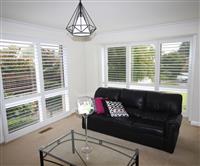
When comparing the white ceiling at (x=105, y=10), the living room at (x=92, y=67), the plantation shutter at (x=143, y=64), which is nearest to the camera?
the white ceiling at (x=105, y=10)

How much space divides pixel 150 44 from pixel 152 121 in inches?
86.5

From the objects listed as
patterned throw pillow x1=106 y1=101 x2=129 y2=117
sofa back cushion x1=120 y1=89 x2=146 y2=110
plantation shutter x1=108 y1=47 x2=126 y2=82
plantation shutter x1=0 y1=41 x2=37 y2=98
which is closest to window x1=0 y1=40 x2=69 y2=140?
plantation shutter x1=0 y1=41 x2=37 y2=98

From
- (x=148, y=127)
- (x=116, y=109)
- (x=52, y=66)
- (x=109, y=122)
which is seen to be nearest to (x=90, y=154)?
(x=109, y=122)

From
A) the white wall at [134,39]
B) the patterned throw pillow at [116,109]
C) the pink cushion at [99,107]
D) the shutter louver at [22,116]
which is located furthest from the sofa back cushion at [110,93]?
the shutter louver at [22,116]

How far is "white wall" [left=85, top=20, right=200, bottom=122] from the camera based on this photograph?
3.39 metres

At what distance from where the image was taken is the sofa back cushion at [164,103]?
289cm

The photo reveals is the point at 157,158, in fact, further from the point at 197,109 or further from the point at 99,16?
the point at 99,16

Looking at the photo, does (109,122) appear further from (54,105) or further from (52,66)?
(52,66)

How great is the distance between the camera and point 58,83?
13.3ft

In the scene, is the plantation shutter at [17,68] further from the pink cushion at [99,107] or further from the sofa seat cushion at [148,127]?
the sofa seat cushion at [148,127]

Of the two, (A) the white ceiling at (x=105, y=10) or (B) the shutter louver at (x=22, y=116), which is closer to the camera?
(A) the white ceiling at (x=105, y=10)

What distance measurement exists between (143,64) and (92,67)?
5.16 ft

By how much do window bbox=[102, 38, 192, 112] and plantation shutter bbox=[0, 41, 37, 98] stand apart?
229cm

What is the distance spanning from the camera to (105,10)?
2.54 metres
